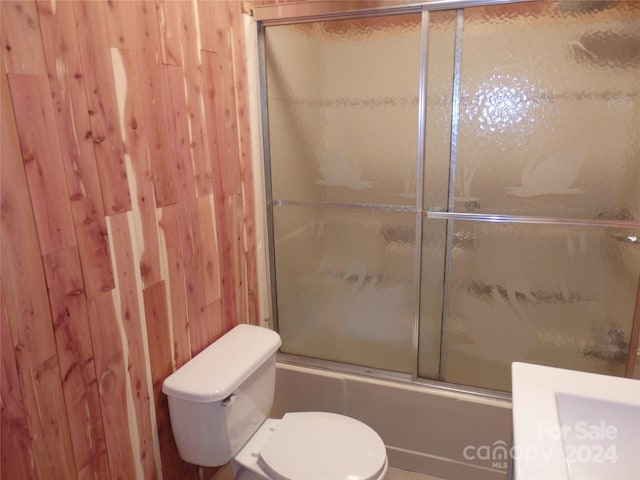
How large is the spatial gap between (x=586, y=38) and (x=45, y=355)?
1853 mm

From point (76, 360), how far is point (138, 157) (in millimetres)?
574

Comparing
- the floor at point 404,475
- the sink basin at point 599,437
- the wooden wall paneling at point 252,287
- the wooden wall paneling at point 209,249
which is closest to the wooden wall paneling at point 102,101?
the wooden wall paneling at point 209,249

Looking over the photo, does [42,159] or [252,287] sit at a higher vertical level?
[42,159]

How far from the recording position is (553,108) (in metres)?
1.59

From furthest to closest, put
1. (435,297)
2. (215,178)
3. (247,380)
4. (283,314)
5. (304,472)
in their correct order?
(283,314), (435,297), (215,178), (247,380), (304,472)

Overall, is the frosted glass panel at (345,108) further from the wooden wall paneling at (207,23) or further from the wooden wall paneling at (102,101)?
the wooden wall paneling at (102,101)

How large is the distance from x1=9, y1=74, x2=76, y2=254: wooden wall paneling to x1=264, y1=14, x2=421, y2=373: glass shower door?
1043mm

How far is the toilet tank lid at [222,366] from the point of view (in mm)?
1409

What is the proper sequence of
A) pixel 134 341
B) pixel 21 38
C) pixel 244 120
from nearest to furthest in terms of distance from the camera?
pixel 21 38
pixel 134 341
pixel 244 120

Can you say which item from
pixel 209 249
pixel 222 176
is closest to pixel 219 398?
pixel 209 249

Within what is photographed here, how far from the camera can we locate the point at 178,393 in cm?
142

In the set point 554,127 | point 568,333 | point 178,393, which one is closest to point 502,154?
point 554,127

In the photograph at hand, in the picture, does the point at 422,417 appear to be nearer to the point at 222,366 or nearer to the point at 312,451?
the point at 312,451

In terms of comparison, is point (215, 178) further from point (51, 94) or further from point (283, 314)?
point (283, 314)
